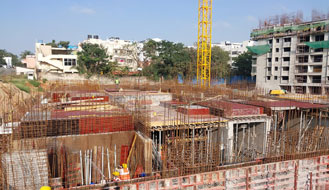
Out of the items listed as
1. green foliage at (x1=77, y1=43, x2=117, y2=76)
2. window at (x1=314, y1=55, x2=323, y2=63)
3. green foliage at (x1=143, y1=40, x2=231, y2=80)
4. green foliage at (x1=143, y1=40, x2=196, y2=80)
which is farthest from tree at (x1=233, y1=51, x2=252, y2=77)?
green foliage at (x1=77, y1=43, x2=117, y2=76)

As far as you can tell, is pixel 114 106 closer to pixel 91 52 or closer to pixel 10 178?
pixel 10 178

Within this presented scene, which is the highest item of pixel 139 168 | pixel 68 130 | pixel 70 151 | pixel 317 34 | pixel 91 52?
pixel 317 34

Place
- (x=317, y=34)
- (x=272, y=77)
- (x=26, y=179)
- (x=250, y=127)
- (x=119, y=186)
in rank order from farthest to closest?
1. (x=272, y=77)
2. (x=317, y=34)
3. (x=250, y=127)
4. (x=26, y=179)
5. (x=119, y=186)

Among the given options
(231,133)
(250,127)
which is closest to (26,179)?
(231,133)

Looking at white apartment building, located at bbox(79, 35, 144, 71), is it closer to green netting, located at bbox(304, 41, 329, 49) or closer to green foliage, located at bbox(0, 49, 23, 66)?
green foliage, located at bbox(0, 49, 23, 66)

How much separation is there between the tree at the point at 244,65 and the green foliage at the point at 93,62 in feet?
54.7

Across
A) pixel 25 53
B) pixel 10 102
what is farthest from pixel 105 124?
pixel 25 53

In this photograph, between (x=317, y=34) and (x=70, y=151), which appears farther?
(x=317, y=34)

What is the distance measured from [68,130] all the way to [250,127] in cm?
685

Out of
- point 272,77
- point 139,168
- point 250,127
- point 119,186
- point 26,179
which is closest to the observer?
point 119,186

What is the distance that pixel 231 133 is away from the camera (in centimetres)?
881

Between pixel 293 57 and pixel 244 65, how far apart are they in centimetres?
752

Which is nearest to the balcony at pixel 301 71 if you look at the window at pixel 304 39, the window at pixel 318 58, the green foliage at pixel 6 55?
the window at pixel 318 58

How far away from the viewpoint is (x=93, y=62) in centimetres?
2481
